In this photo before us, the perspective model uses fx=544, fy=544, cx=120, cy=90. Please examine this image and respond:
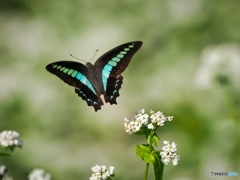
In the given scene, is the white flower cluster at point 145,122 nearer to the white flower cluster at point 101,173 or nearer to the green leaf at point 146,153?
the green leaf at point 146,153

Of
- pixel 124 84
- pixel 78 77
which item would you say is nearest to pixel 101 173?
pixel 78 77

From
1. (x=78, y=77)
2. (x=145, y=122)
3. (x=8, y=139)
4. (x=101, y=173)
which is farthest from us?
(x=78, y=77)

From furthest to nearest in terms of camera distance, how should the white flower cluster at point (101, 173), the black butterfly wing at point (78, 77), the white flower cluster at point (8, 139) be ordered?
1. the black butterfly wing at point (78, 77)
2. the white flower cluster at point (101, 173)
3. the white flower cluster at point (8, 139)

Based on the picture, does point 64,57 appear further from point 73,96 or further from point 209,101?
point 209,101

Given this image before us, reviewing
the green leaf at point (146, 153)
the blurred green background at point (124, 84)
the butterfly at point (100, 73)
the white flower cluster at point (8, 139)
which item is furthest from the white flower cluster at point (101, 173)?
the blurred green background at point (124, 84)

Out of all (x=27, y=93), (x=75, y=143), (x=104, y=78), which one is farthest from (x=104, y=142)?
(x=104, y=78)

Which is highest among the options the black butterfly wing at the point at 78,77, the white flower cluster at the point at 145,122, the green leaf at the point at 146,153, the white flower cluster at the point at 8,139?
the black butterfly wing at the point at 78,77

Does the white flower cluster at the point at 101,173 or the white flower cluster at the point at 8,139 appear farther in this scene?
the white flower cluster at the point at 101,173

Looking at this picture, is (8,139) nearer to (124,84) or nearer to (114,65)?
(114,65)
